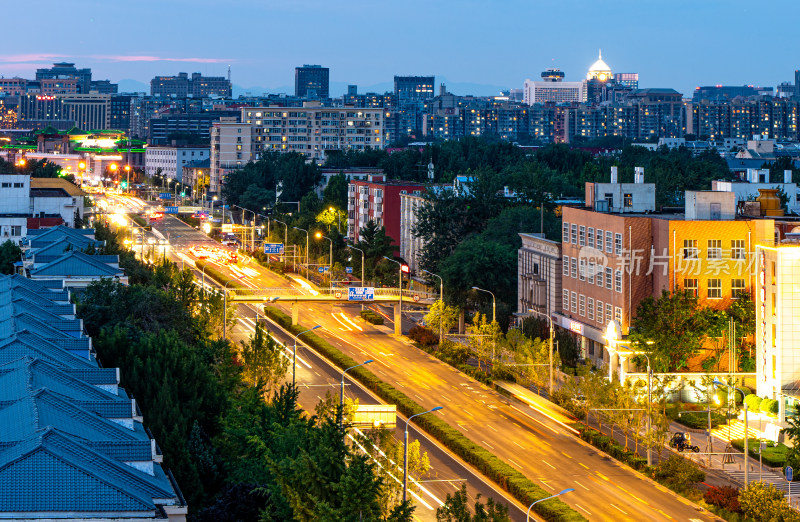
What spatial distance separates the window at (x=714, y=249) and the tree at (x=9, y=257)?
193ft

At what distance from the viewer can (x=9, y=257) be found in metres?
110

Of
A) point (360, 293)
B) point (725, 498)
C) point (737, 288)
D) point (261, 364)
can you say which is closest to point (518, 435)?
point (725, 498)

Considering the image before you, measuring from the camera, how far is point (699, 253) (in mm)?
87188

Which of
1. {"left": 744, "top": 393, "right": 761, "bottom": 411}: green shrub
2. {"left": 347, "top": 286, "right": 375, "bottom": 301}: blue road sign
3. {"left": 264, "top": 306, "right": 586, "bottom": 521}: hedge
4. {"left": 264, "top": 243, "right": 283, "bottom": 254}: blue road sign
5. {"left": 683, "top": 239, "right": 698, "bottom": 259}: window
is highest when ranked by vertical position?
{"left": 683, "top": 239, "right": 698, "bottom": 259}: window

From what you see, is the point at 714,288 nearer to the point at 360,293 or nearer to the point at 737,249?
the point at 737,249

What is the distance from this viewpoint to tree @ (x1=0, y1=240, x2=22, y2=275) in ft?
357

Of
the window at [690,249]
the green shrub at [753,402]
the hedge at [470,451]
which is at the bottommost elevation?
the hedge at [470,451]

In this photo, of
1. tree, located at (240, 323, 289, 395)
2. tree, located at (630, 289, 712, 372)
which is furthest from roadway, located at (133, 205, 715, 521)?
tree, located at (630, 289, 712, 372)

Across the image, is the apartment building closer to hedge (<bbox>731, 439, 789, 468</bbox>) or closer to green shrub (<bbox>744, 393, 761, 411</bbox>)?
green shrub (<bbox>744, 393, 761, 411</bbox>)

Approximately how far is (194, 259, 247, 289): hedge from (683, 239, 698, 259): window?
57.0 meters

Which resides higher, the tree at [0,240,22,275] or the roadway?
the tree at [0,240,22,275]

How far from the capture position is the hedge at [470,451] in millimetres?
56844

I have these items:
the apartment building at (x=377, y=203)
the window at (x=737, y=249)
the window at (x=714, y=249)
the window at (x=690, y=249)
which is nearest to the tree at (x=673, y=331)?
the window at (x=690, y=249)

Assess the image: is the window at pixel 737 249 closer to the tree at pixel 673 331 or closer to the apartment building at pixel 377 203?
the tree at pixel 673 331
